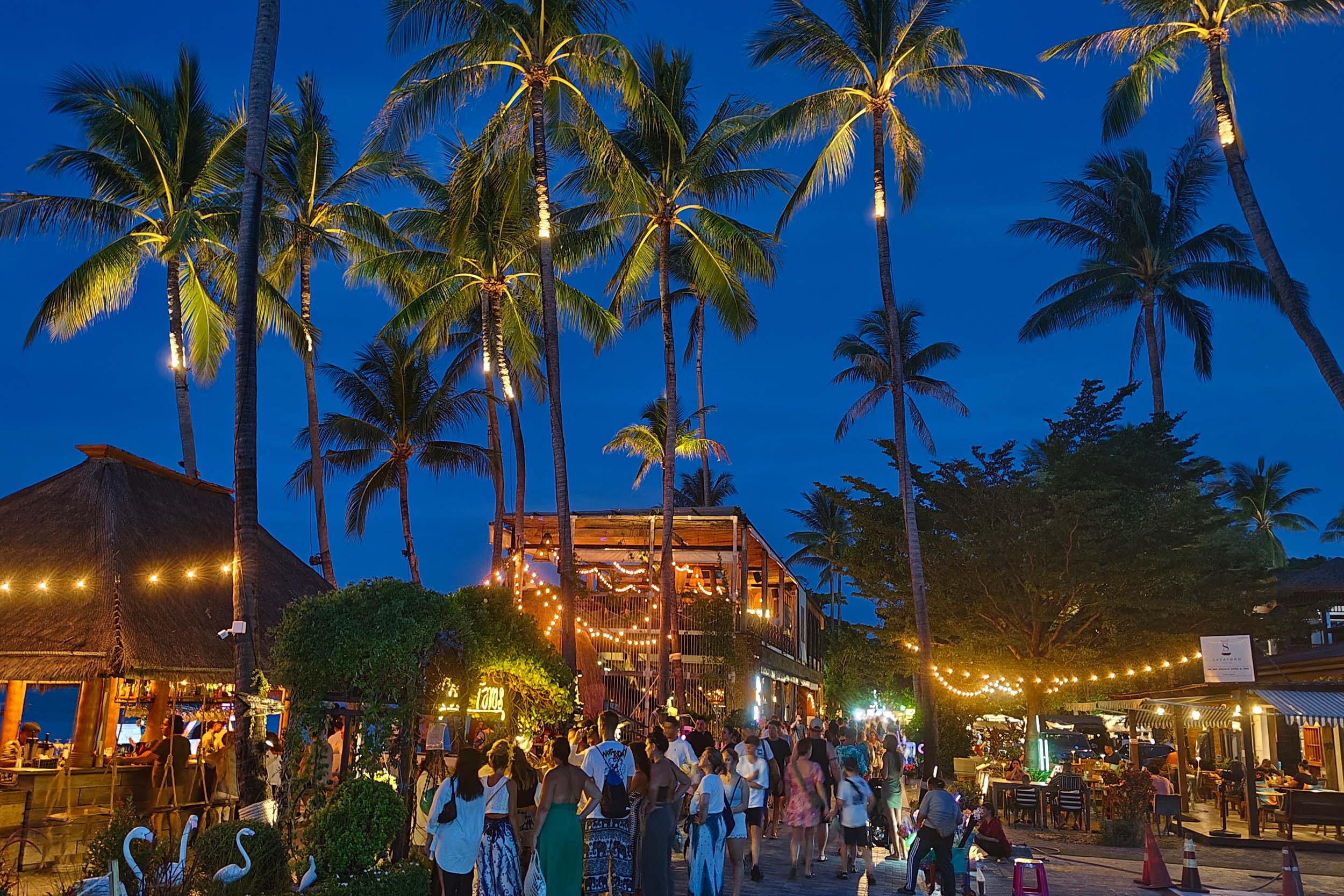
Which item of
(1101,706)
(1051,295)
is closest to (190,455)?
(1101,706)

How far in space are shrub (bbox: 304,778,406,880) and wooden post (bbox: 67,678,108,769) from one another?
8.09 metres

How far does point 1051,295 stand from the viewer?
132ft

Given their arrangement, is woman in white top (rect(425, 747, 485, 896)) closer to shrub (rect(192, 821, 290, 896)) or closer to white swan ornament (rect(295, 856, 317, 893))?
white swan ornament (rect(295, 856, 317, 893))

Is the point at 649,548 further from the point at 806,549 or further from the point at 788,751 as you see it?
the point at 806,549

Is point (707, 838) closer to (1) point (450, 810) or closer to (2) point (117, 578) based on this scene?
(1) point (450, 810)

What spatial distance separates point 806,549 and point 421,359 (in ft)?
117

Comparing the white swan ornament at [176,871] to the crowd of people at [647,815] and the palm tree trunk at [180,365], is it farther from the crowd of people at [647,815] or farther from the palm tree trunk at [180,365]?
the palm tree trunk at [180,365]

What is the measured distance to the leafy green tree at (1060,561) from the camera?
22.4 metres

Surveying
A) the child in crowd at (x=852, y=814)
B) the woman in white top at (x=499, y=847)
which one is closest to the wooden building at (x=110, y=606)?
the woman in white top at (x=499, y=847)

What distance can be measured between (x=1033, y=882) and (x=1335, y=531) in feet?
225

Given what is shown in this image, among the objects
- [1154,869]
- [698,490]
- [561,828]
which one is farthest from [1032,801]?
[698,490]

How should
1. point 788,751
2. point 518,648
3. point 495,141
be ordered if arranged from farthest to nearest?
point 495,141
point 788,751
point 518,648

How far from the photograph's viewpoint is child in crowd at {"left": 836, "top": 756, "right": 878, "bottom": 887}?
12914 millimetres

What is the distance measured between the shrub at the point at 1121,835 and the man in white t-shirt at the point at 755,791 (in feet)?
24.7
